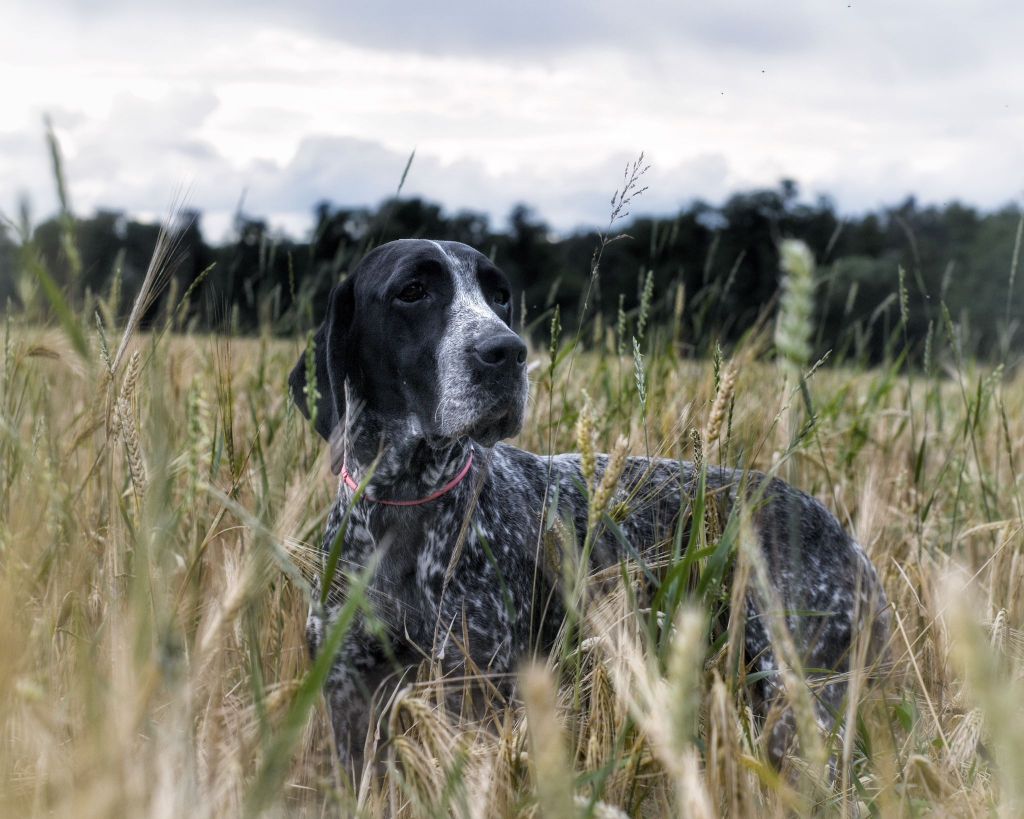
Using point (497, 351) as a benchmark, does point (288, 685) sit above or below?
below

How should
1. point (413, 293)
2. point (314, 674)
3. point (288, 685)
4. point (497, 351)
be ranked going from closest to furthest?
1. point (314, 674)
2. point (288, 685)
3. point (497, 351)
4. point (413, 293)

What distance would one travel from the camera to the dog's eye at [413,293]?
138 inches

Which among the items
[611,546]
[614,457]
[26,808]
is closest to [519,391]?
[611,546]

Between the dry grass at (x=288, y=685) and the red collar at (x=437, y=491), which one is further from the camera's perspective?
the red collar at (x=437, y=491)

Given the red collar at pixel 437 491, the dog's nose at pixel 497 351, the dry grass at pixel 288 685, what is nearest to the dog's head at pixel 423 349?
the dog's nose at pixel 497 351

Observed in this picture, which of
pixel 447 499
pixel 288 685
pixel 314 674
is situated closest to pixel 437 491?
pixel 447 499

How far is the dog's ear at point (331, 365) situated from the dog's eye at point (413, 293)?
0.28m

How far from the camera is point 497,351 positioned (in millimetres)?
3186

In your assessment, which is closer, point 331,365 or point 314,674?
point 314,674

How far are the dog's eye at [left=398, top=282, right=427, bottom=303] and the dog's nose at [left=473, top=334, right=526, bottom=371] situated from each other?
16.4 inches

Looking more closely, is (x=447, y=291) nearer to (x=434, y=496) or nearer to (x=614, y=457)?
(x=434, y=496)

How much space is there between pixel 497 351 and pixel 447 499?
22.7 inches

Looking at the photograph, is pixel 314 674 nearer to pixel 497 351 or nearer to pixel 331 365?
pixel 497 351

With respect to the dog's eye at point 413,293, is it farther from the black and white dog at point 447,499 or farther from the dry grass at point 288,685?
the dry grass at point 288,685
